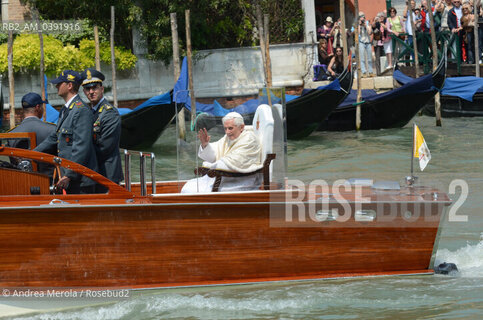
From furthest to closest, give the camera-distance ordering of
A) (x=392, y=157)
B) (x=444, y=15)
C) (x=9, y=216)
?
1. (x=444, y=15)
2. (x=392, y=157)
3. (x=9, y=216)

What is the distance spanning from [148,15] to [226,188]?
10.2 m

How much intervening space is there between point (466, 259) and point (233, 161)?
5.64 feet

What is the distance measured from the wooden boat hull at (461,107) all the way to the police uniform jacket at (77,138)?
388 inches

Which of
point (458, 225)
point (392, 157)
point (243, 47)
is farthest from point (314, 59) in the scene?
point (458, 225)

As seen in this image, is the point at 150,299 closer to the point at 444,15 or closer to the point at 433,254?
the point at 433,254

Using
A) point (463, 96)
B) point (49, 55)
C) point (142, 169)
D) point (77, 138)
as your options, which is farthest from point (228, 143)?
point (49, 55)

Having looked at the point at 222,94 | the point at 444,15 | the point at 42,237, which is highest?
the point at 444,15

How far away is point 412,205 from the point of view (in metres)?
4.39

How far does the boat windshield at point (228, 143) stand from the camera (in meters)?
4.43

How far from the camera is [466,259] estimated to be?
5.04 meters

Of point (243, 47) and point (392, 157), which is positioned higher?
point (243, 47)

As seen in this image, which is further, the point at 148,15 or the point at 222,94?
the point at 148,15

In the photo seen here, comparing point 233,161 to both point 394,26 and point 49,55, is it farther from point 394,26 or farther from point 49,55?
point 394,26

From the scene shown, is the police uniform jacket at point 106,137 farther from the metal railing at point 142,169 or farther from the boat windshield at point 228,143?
the boat windshield at point 228,143
